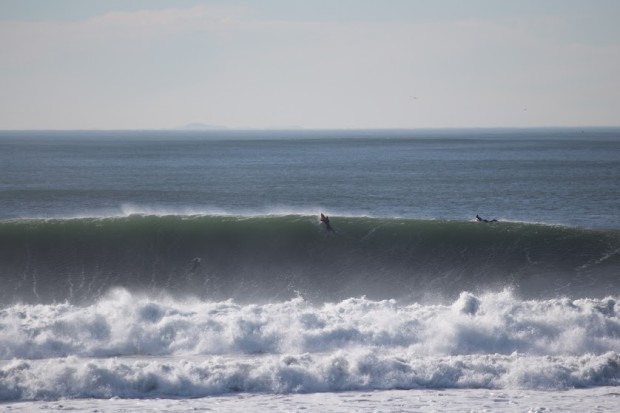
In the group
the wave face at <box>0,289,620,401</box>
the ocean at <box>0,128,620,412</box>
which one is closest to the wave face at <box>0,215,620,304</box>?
the ocean at <box>0,128,620,412</box>

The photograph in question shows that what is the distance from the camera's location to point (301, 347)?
47.0ft

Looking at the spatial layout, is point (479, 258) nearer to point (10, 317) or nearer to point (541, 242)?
point (541, 242)

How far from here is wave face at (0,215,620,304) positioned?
19078mm

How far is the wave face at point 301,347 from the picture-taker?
1232 centimetres

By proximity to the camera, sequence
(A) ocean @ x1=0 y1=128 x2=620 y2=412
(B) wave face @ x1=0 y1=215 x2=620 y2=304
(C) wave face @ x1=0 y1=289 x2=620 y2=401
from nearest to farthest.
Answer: (A) ocean @ x1=0 y1=128 x2=620 y2=412
(C) wave face @ x1=0 y1=289 x2=620 y2=401
(B) wave face @ x1=0 y1=215 x2=620 y2=304

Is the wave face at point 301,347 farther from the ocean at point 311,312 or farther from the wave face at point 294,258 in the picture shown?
the wave face at point 294,258

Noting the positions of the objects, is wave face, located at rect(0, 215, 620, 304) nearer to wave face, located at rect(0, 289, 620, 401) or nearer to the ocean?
the ocean

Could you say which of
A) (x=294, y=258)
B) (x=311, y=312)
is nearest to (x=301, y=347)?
(x=311, y=312)

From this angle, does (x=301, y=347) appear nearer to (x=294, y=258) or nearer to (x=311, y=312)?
(x=311, y=312)

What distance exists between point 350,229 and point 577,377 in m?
11.6

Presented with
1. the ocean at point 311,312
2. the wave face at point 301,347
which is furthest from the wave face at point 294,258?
the wave face at point 301,347

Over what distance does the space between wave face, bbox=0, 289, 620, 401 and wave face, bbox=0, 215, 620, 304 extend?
2.41m

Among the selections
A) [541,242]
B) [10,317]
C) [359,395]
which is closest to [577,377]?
[359,395]

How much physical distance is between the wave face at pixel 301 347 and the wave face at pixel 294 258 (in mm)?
2409
